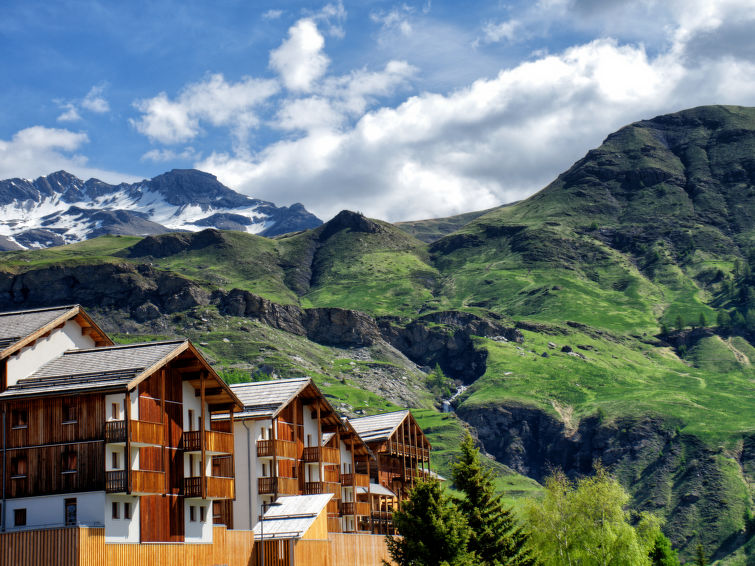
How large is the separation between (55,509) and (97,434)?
4.63m

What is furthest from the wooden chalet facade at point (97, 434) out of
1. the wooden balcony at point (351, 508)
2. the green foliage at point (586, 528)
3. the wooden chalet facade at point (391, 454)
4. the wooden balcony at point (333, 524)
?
the wooden chalet facade at point (391, 454)

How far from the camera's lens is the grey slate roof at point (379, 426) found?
105019mm

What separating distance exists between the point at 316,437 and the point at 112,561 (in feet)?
126

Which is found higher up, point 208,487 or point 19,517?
point 208,487

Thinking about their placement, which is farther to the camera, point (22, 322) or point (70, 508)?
point (22, 322)

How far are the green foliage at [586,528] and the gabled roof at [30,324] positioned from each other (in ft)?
158

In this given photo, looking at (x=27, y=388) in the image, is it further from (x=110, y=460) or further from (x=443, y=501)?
(x=443, y=501)

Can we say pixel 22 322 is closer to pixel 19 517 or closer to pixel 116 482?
pixel 19 517

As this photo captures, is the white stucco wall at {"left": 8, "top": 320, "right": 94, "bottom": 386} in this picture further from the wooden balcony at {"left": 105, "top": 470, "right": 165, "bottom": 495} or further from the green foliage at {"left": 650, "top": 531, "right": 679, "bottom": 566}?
the green foliage at {"left": 650, "top": 531, "right": 679, "bottom": 566}

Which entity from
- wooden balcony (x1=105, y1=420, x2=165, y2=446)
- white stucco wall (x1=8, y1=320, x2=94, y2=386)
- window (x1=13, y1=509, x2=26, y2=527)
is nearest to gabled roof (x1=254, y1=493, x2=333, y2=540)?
wooden balcony (x1=105, y1=420, x2=165, y2=446)

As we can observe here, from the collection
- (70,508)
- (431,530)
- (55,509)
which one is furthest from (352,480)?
(55,509)

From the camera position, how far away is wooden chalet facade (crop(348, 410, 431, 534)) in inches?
4035

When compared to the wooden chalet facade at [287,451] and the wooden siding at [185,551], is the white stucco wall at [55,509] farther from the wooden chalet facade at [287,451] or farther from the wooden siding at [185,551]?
the wooden chalet facade at [287,451]

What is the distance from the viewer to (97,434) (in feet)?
161
